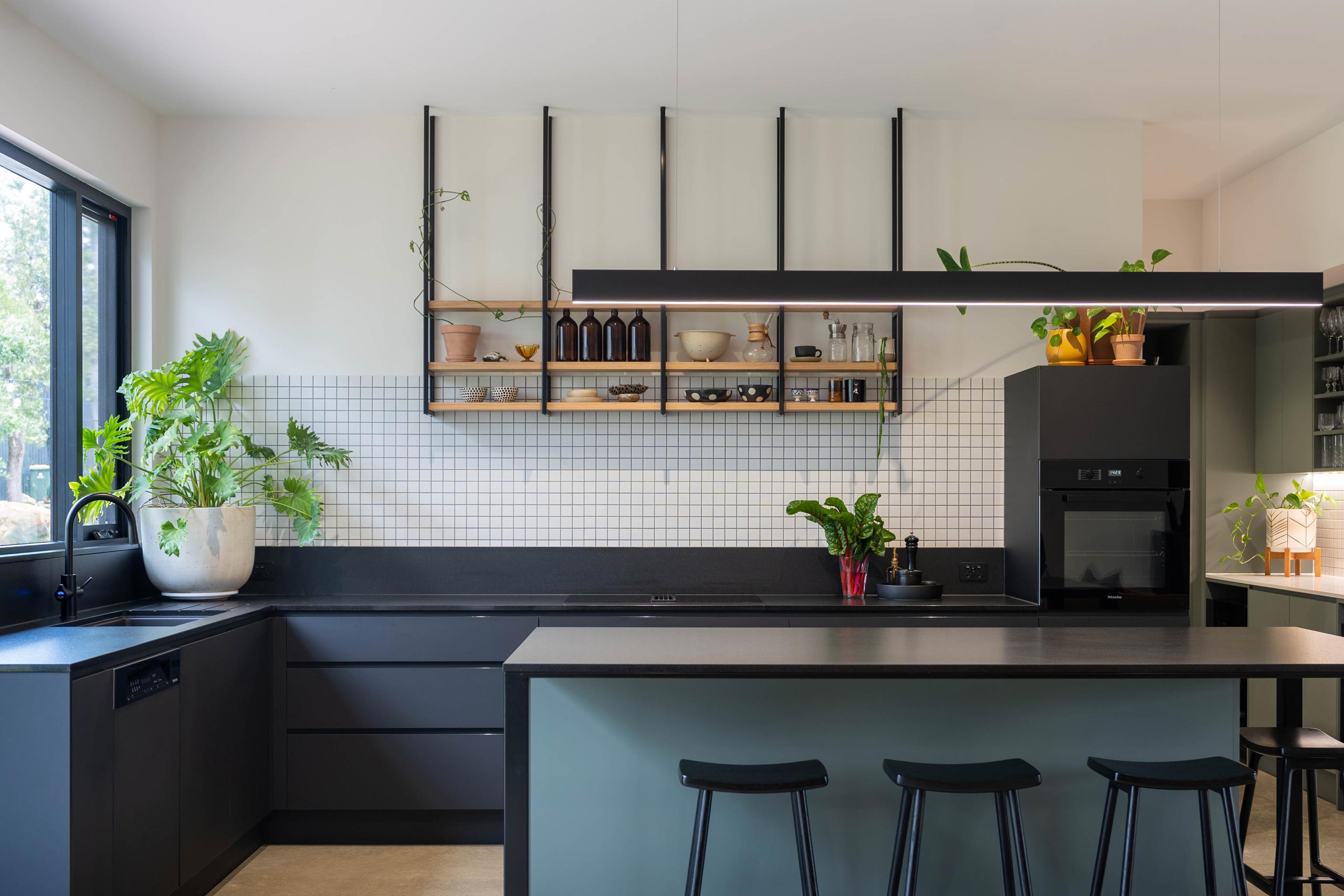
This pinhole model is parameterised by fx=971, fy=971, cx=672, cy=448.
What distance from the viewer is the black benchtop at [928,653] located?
2338 millimetres

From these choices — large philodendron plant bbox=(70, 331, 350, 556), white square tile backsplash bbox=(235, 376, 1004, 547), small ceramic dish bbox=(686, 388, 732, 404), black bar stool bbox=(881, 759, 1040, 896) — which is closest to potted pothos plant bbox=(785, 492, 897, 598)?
white square tile backsplash bbox=(235, 376, 1004, 547)

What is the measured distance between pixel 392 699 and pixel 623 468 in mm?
1400

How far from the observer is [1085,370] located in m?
3.98

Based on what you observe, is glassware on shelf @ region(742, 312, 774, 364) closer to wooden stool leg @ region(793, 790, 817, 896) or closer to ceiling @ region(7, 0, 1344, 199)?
ceiling @ region(7, 0, 1344, 199)

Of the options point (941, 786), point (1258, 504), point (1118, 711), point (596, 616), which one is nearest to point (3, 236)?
point (596, 616)

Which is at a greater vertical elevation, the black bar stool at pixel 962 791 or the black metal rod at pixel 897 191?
the black metal rod at pixel 897 191

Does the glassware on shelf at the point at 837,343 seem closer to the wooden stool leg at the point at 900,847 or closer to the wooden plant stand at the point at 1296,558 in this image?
the wooden stool leg at the point at 900,847

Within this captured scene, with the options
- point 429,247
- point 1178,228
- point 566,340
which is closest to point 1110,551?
point 1178,228

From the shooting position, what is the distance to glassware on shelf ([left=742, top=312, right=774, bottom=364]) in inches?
166

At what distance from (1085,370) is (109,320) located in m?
4.14

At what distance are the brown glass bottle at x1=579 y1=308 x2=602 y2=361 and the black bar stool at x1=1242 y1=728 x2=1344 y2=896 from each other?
2771mm

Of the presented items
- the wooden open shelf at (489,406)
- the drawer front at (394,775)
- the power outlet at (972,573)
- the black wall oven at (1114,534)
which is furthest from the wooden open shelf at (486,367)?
the black wall oven at (1114,534)

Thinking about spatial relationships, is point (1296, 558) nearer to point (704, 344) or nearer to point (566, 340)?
point (704, 344)

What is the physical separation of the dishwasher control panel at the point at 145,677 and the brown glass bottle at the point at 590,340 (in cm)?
199
